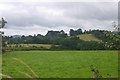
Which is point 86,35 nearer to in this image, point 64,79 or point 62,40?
point 62,40

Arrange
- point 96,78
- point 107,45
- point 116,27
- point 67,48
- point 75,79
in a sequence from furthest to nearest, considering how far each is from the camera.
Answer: point 67,48, point 75,79, point 107,45, point 116,27, point 96,78

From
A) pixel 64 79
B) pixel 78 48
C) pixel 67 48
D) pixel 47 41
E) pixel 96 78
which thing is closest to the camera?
pixel 96 78

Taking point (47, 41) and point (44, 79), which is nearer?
point (44, 79)

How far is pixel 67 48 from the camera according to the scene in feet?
226

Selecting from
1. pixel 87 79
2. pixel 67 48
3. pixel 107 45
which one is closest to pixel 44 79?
pixel 87 79

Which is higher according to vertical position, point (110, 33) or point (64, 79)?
point (110, 33)

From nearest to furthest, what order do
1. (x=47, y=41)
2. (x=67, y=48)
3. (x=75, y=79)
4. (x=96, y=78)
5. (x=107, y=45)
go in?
1. (x=96, y=78)
2. (x=107, y=45)
3. (x=75, y=79)
4. (x=47, y=41)
5. (x=67, y=48)

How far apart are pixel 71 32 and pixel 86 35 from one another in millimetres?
3579

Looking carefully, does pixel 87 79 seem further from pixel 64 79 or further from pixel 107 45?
pixel 107 45

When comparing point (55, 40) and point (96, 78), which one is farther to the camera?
point (55, 40)

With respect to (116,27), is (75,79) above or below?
below

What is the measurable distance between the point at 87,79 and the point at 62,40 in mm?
38163

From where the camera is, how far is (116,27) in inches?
148

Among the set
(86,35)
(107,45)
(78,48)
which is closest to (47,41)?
(78,48)
